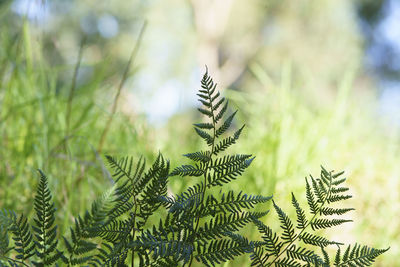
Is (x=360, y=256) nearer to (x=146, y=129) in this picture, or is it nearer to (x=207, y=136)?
(x=207, y=136)

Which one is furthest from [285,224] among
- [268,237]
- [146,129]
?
[146,129]

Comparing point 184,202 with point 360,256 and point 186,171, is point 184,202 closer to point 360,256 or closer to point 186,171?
point 186,171

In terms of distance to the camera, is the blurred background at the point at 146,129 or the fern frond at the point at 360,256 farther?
the blurred background at the point at 146,129

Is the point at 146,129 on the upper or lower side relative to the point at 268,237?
upper

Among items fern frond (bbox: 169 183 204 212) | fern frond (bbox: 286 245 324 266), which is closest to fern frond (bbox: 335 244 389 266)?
fern frond (bbox: 286 245 324 266)

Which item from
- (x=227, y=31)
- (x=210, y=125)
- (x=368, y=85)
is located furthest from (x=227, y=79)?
(x=210, y=125)

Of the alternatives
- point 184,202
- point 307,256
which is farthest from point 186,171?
point 307,256

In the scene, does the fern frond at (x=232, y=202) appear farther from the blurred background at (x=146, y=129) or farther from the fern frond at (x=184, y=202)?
the blurred background at (x=146, y=129)

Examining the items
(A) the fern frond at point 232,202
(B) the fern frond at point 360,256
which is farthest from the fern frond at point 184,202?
(B) the fern frond at point 360,256

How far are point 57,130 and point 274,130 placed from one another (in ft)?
2.59

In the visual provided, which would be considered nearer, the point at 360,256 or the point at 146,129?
the point at 360,256

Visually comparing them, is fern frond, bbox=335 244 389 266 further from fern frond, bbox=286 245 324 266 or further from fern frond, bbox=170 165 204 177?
fern frond, bbox=170 165 204 177

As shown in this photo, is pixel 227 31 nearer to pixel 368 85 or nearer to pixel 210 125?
pixel 368 85

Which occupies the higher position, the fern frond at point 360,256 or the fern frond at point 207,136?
the fern frond at point 207,136
